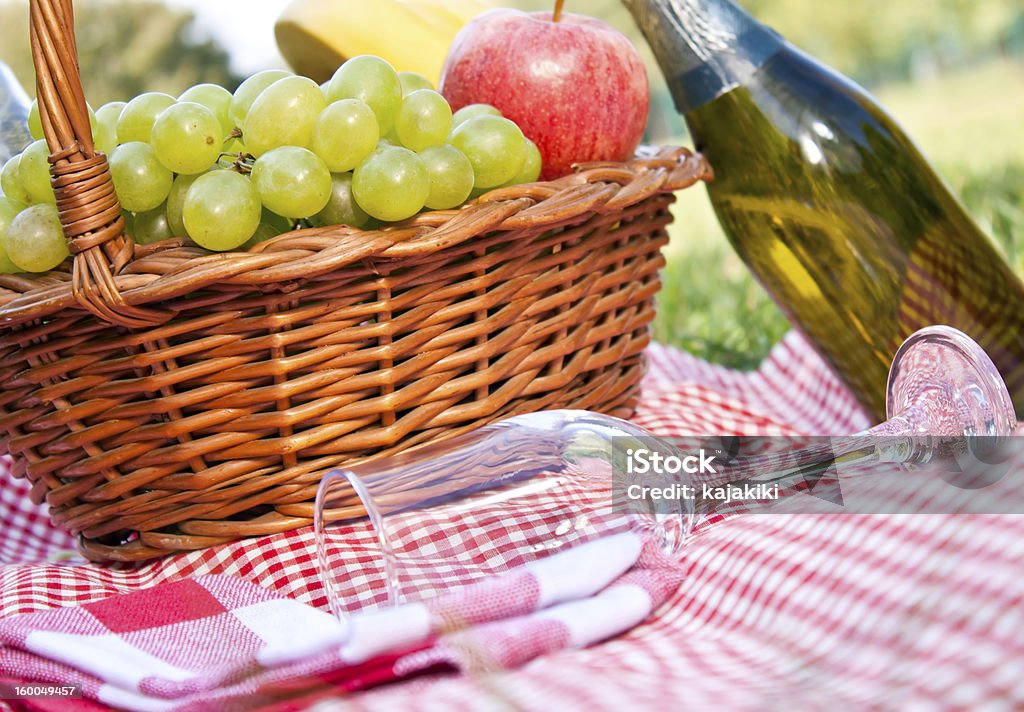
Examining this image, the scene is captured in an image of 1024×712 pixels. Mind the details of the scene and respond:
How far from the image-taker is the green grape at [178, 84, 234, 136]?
615 millimetres

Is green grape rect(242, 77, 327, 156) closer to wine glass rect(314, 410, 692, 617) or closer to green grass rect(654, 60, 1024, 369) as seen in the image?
wine glass rect(314, 410, 692, 617)

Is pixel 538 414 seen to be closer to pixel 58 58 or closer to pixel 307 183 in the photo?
pixel 307 183

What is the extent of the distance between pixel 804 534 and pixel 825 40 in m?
6.81

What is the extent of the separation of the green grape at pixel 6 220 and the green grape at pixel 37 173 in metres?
0.01

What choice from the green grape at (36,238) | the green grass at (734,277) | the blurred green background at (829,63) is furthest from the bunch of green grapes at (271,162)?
the blurred green background at (829,63)

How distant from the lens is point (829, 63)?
16.6 ft

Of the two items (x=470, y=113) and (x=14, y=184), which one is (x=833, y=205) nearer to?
(x=470, y=113)

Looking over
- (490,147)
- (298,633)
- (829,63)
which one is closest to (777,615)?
(298,633)

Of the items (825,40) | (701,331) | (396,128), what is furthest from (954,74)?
(396,128)

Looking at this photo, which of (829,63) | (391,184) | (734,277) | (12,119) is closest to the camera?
(391,184)

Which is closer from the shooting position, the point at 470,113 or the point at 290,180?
the point at 290,180

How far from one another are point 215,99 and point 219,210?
131 millimetres

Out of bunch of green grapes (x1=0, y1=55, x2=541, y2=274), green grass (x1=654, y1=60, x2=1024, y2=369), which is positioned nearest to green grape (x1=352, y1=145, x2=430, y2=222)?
bunch of green grapes (x1=0, y1=55, x2=541, y2=274)

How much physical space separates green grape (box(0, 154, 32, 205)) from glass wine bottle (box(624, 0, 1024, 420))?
0.54 meters
